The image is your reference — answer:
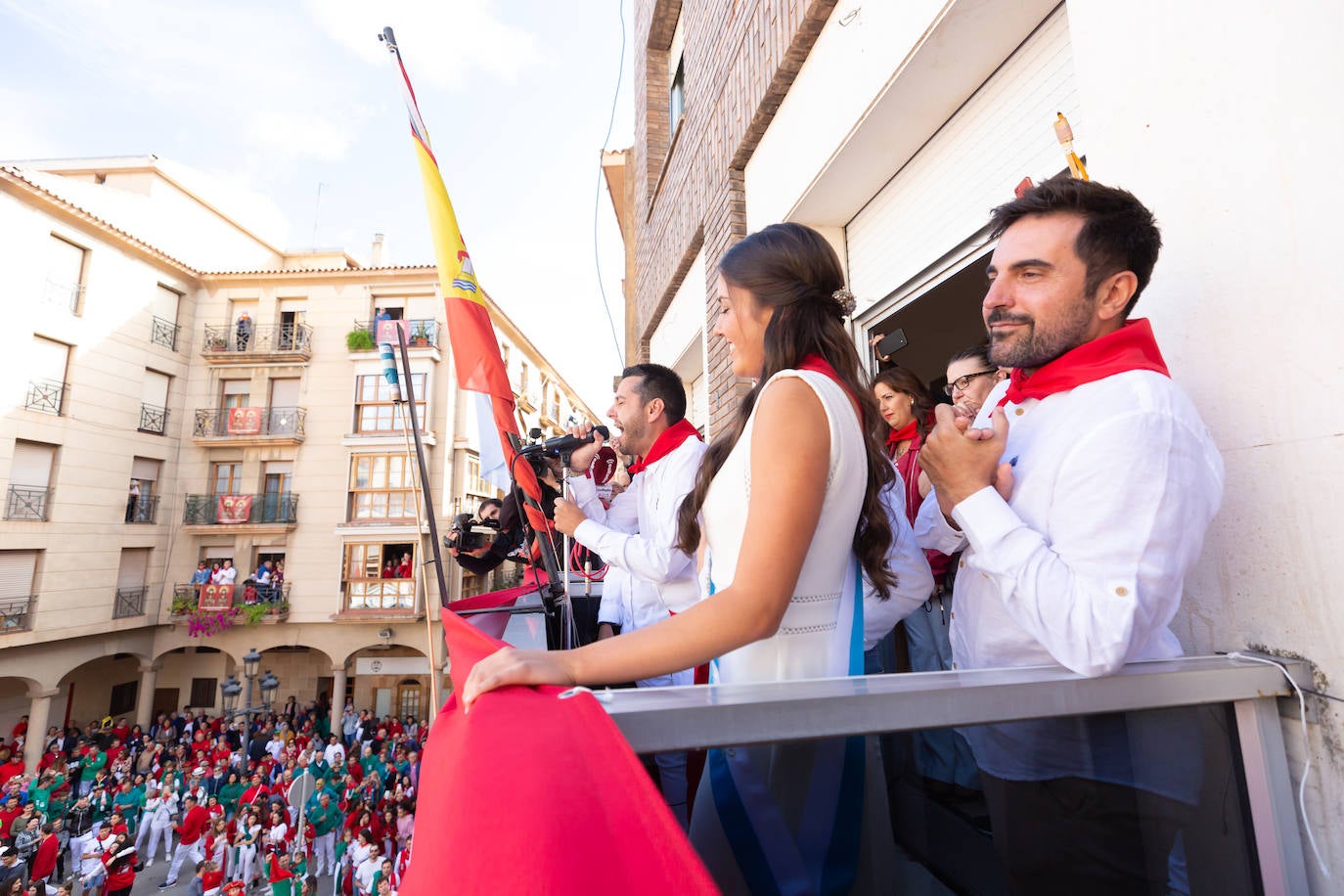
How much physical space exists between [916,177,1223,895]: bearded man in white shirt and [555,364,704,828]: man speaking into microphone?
3.79 ft

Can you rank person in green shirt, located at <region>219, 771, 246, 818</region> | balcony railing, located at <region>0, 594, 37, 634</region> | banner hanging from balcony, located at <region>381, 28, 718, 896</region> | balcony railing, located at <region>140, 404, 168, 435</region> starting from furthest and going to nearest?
balcony railing, located at <region>140, 404, 168, 435</region> → balcony railing, located at <region>0, 594, 37, 634</region> → person in green shirt, located at <region>219, 771, 246, 818</region> → banner hanging from balcony, located at <region>381, 28, 718, 896</region>

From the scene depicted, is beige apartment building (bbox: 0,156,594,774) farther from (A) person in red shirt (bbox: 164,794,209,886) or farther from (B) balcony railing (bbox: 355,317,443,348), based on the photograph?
(A) person in red shirt (bbox: 164,794,209,886)

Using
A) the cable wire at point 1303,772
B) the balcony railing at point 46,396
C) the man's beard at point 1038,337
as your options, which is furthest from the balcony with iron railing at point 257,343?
the cable wire at point 1303,772

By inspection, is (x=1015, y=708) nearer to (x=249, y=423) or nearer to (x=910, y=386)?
(x=910, y=386)

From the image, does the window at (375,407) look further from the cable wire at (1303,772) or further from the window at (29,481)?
the cable wire at (1303,772)

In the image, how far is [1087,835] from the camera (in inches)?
40.6

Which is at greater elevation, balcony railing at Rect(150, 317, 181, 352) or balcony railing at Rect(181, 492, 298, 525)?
balcony railing at Rect(150, 317, 181, 352)

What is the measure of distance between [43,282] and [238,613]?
10.3 m

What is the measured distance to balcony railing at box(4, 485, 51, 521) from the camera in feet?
53.8

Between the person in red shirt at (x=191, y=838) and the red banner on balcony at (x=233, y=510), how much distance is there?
1102 cm

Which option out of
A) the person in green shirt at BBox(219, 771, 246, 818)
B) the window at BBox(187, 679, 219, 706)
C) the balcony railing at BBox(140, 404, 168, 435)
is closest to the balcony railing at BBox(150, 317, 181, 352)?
the balcony railing at BBox(140, 404, 168, 435)

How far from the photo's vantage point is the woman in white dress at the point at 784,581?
951 mm

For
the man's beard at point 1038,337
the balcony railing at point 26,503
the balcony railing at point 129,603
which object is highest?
the balcony railing at point 26,503

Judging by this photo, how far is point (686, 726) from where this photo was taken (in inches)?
31.7
